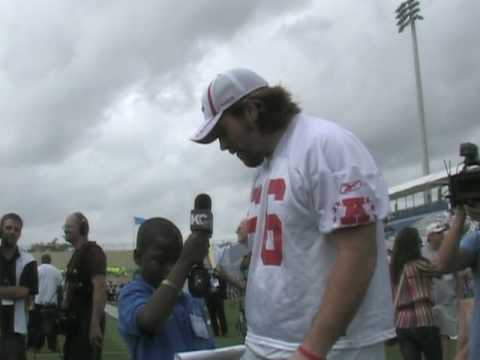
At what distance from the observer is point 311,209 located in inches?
86.3

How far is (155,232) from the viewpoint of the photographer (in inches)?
137

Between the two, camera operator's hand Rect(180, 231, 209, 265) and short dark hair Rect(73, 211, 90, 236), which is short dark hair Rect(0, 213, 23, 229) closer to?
short dark hair Rect(73, 211, 90, 236)

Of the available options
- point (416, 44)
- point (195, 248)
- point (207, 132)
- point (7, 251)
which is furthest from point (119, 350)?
point (416, 44)

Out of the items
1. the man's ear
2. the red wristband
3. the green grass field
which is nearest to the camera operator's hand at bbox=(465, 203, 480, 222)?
the man's ear

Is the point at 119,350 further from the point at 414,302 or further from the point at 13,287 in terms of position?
the point at 414,302

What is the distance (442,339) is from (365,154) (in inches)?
252

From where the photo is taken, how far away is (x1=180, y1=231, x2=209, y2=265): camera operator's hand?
2.98 metres

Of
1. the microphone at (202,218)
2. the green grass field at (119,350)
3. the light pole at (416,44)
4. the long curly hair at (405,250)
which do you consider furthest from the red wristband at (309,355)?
the light pole at (416,44)

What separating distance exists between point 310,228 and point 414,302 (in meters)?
5.71

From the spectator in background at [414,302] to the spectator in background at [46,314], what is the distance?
3.50 m

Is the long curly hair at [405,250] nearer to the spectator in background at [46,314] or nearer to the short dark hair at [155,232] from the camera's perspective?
the spectator in background at [46,314]

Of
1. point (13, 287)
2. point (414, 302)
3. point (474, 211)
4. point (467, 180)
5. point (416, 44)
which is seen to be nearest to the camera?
point (467, 180)

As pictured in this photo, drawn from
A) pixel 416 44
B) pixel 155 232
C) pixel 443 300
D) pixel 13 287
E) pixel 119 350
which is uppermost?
pixel 416 44

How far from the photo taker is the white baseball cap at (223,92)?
2398 mm
